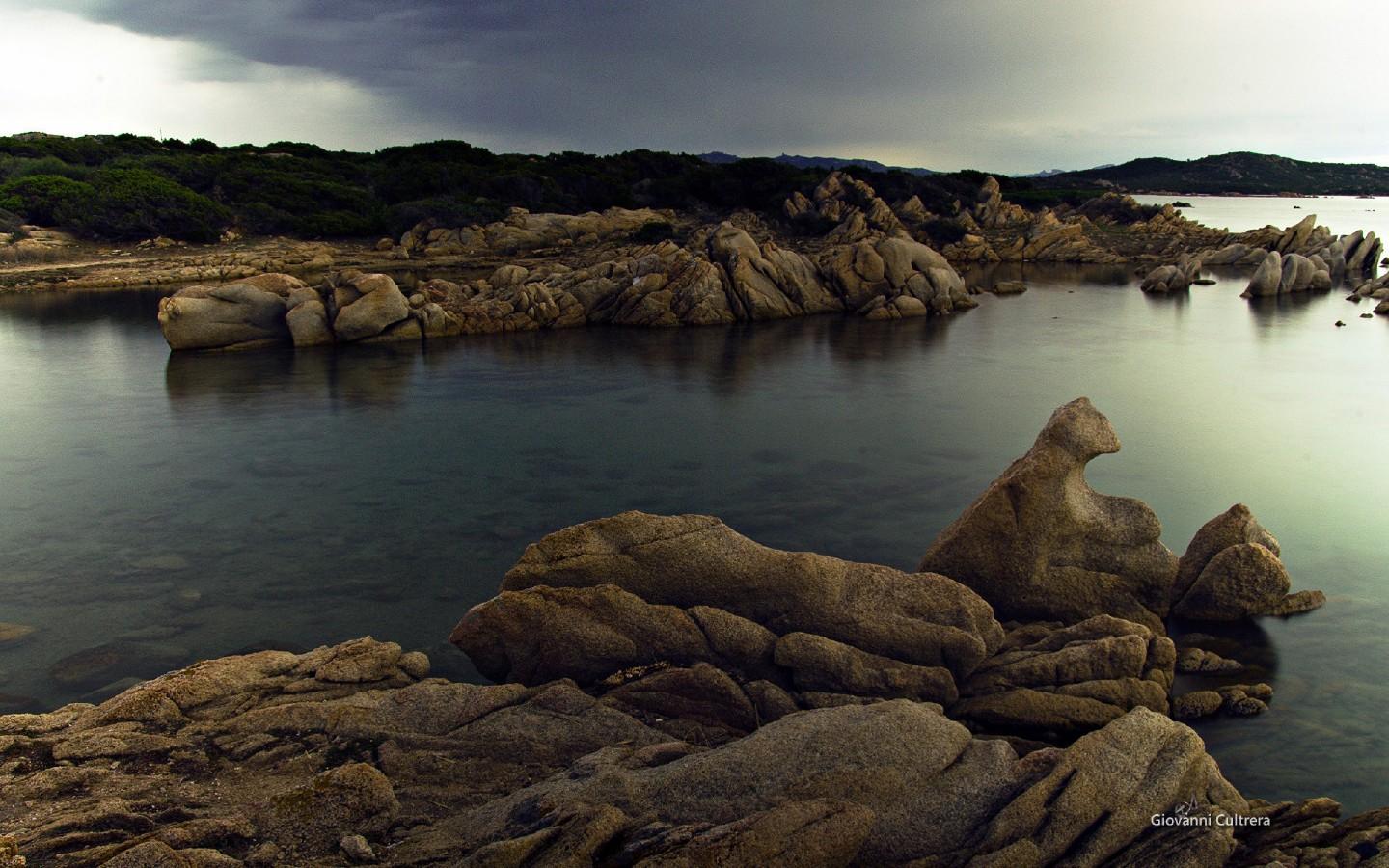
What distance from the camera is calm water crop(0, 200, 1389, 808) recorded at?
1554 cm

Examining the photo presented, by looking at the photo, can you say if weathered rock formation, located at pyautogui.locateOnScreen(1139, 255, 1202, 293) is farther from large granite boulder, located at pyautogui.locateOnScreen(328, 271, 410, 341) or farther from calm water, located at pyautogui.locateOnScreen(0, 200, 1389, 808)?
large granite boulder, located at pyautogui.locateOnScreen(328, 271, 410, 341)

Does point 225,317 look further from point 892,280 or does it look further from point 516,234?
point 516,234

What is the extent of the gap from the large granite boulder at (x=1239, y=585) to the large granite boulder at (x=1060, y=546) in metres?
0.54

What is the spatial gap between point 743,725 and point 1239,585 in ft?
32.7

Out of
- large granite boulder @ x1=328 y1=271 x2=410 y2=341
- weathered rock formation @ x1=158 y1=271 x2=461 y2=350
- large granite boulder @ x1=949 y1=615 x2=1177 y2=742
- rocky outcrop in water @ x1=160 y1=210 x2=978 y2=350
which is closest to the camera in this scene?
large granite boulder @ x1=949 y1=615 x2=1177 y2=742

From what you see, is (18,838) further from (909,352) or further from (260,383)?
(909,352)

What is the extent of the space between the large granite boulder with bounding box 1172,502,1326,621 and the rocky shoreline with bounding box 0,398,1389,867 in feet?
0.17

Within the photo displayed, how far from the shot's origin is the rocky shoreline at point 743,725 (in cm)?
874

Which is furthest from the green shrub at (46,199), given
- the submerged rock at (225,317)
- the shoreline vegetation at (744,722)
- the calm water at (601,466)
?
the shoreline vegetation at (744,722)

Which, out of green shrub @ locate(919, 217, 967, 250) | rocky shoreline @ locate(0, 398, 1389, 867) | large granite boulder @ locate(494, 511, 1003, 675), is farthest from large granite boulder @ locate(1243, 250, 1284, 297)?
large granite boulder @ locate(494, 511, 1003, 675)

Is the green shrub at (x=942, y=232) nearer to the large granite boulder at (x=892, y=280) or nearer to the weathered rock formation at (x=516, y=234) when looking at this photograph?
the weathered rock formation at (x=516, y=234)

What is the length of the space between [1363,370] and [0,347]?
207 ft

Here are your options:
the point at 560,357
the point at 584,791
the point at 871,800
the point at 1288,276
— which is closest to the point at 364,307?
the point at 560,357

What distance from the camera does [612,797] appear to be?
30.1 ft
